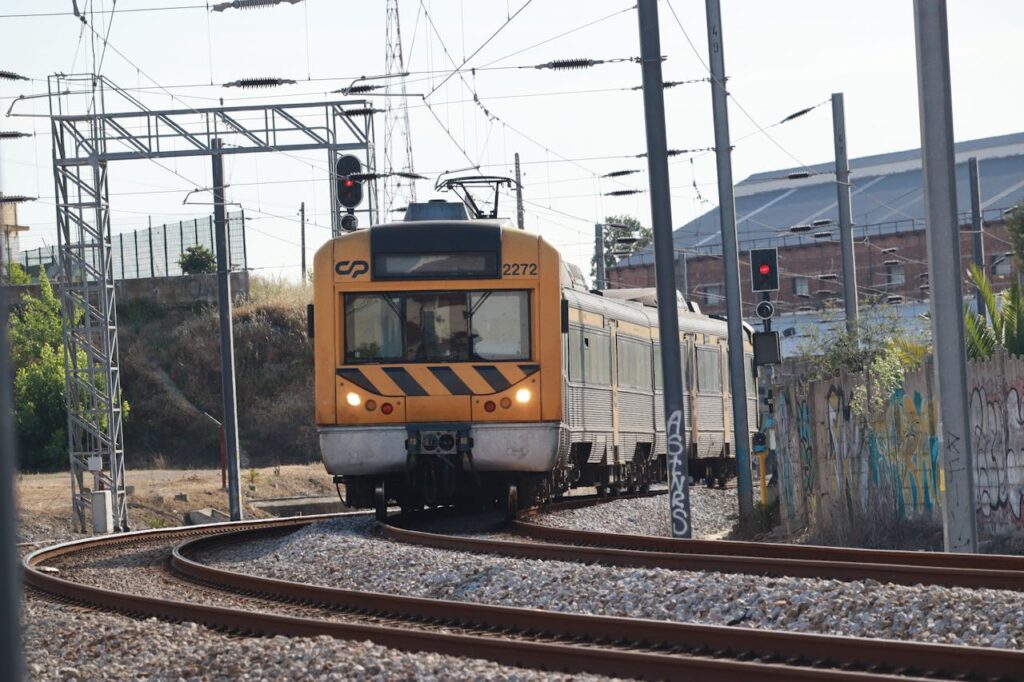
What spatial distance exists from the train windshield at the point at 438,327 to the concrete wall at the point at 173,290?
45908 millimetres

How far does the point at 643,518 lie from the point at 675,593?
9.97m

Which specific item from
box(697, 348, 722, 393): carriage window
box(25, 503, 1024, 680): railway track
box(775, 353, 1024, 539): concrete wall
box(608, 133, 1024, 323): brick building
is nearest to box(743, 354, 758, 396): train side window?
box(697, 348, 722, 393): carriage window

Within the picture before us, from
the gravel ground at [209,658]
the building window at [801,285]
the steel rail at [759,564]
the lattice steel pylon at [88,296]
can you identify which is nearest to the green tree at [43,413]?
the lattice steel pylon at [88,296]

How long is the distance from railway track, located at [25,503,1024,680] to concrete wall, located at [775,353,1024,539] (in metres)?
4.17

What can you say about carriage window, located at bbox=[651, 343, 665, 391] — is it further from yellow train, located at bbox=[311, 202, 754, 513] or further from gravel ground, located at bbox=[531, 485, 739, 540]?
yellow train, located at bbox=[311, 202, 754, 513]

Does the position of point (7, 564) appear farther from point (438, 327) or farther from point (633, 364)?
point (633, 364)

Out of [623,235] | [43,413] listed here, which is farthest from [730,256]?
[623,235]

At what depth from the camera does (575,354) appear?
18844 millimetres

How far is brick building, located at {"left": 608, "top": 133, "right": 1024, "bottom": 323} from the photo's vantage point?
239 ft

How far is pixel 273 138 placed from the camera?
27375 mm

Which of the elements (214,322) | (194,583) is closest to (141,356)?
(214,322)

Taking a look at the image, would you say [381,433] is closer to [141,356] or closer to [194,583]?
[194,583]

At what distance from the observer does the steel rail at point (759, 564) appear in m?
9.88

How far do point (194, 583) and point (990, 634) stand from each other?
8.20 metres
